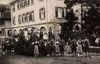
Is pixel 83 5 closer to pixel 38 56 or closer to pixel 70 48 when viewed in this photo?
pixel 70 48

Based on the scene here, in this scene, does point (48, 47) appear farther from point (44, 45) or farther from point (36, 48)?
point (36, 48)

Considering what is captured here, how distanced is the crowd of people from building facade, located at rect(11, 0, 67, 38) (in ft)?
0.45

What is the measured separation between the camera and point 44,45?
415 cm

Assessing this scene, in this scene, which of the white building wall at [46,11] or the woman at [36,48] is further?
the woman at [36,48]

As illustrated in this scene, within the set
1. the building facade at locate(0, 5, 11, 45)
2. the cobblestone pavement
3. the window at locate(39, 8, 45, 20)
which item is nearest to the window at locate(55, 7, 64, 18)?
the window at locate(39, 8, 45, 20)

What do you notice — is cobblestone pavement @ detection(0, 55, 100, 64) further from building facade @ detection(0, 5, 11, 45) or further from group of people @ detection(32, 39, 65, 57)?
building facade @ detection(0, 5, 11, 45)

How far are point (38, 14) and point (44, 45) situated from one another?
1.57ft

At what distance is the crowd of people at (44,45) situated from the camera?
3889 millimetres

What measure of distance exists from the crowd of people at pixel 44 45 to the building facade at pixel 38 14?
138 mm

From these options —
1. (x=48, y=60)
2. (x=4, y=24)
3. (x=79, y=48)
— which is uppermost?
(x=4, y=24)

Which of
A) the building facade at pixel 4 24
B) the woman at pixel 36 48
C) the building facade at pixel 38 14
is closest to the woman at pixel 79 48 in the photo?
the building facade at pixel 38 14

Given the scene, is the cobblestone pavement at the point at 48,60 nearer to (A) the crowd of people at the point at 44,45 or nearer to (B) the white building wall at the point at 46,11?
(A) the crowd of people at the point at 44,45

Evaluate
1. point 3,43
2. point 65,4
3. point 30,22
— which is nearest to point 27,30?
point 30,22

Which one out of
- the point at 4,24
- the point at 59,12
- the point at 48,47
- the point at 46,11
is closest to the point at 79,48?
the point at 48,47
